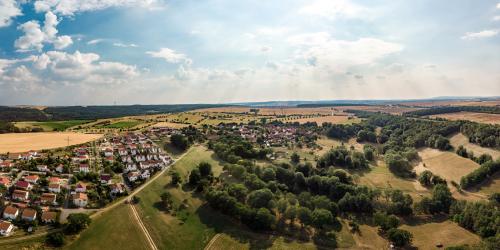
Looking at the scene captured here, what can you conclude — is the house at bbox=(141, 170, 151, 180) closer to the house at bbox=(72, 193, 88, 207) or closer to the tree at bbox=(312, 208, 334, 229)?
the house at bbox=(72, 193, 88, 207)

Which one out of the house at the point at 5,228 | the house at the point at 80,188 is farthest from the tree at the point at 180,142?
the house at the point at 5,228

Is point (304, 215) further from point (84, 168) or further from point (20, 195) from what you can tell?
point (20, 195)

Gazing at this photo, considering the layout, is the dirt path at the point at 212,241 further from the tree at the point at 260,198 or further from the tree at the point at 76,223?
the tree at the point at 76,223

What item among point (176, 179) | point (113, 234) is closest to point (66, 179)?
point (176, 179)

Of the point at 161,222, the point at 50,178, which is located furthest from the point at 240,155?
the point at 50,178

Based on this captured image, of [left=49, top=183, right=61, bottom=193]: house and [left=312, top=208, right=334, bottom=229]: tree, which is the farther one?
[left=49, top=183, right=61, bottom=193]: house

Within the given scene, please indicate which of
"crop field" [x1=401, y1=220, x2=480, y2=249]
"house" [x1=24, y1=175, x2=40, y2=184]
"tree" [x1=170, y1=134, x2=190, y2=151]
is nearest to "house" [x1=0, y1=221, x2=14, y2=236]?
"house" [x1=24, y1=175, x2=40, y2=184]
